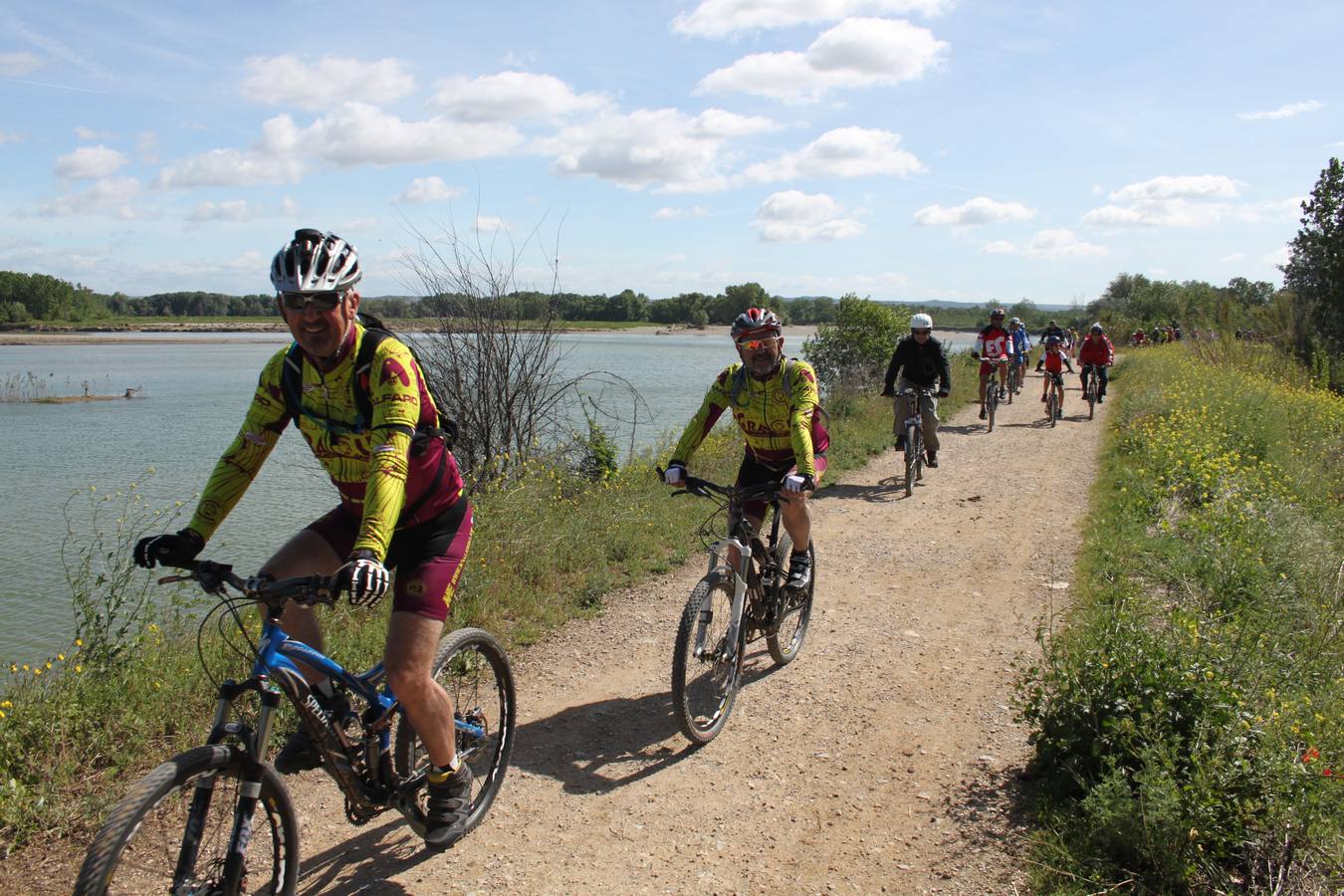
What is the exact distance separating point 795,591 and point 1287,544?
3852 mm

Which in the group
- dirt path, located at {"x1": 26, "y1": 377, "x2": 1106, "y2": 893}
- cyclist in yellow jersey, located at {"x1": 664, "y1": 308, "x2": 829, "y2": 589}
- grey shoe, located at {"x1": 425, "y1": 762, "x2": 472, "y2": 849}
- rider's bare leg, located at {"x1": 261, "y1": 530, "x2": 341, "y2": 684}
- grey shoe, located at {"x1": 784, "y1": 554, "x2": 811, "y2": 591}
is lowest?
dirt path, located at {"x1": 26, "y1": 377, "x2": 1106, "y2": 893}

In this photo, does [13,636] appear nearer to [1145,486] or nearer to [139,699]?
[139,699]

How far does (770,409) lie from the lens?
577 cm

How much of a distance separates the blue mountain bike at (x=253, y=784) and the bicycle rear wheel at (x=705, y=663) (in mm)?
1381

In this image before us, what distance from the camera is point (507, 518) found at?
7988mm

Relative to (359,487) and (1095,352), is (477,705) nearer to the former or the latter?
(359,487)

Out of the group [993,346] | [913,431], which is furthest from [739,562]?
[993,346]

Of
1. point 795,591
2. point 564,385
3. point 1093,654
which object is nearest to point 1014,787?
point 1093,654

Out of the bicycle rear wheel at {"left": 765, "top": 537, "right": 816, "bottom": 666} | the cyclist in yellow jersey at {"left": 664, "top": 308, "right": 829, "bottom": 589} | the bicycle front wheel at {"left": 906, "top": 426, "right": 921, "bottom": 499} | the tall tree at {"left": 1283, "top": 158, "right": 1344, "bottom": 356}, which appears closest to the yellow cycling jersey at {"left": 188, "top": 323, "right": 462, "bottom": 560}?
the cyclist in yellow jersey at {"left": 664, "top": 308, "right": 829, "bottom": 589}

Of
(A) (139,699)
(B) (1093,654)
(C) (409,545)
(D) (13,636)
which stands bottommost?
(D) (13,636)

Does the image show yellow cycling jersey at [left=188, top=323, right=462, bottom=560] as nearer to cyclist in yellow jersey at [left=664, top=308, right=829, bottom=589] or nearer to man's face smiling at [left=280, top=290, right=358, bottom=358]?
man's face smiling at [left=280, top=290, right=358, bottom=358]

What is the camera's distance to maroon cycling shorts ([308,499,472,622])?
3.43 meters

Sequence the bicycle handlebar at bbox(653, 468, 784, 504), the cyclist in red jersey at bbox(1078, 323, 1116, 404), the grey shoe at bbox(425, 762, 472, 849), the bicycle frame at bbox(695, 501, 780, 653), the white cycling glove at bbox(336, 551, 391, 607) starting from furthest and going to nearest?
the cyclist in red jersey at bbox(1078, 323, 1116, 404) → the bicycle handlebar at bbox(653, 468, 784, 504) → the bicycle frame at bbox(695, 501, 780, 653) → the grey shoe at bbox(425, 762, 472, 849) → the white cycling glove at bbox(336, 551, 391, 607)

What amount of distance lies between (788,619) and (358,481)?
145 inches
